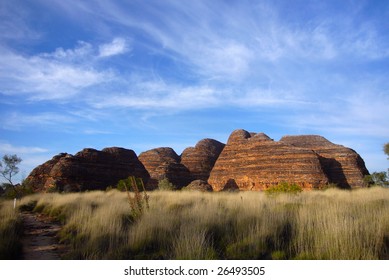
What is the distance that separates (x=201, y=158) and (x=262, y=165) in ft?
76.5

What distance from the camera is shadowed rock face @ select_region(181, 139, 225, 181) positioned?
253 ft

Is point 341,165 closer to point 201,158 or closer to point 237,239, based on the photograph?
point 201,158

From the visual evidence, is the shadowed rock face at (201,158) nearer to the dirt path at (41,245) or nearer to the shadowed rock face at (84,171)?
the shadowed rock face at (84,171)

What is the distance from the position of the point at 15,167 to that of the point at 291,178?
41699 mm

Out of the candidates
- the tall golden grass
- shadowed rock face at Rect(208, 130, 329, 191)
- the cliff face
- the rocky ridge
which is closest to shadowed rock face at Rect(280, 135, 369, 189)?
the rocky ridge

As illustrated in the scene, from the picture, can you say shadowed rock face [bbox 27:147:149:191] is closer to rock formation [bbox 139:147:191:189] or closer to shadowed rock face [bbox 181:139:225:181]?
rock formation [bbox 139:147:191:189]

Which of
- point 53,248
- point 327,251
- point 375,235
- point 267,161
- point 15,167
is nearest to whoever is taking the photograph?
point 327,251

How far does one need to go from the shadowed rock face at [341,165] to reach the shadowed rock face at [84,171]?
33.8 meters

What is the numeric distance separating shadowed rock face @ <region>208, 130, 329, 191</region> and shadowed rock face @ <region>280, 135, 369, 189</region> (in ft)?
15.6

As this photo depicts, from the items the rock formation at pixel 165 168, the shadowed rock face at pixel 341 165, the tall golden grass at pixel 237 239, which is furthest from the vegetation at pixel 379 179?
the tall golden grass at pixel 237 239

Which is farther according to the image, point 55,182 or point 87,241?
point 55,182

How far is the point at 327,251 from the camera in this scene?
5746mm
